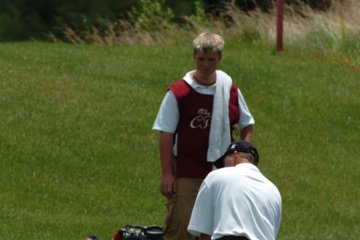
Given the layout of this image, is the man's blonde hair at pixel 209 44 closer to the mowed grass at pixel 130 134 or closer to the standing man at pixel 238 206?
the standing man at pixel 238 206

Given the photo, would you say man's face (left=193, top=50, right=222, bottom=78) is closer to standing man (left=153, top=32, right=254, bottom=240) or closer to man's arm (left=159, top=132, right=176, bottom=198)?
standing man (left=153, top=32, right=254, bottom=240)

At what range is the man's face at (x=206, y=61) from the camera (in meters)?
9.45

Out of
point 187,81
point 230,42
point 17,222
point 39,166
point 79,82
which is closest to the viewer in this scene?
point 187,81

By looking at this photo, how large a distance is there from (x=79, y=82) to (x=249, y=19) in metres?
6.54

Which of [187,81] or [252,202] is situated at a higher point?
[187,81]

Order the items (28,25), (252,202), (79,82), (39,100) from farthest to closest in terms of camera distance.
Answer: (28,25) → (79,82) → (39,100) → (252,202)

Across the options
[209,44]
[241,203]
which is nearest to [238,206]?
[241,203]

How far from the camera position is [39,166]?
14680mm

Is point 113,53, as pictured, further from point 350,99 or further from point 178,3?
point 178,3

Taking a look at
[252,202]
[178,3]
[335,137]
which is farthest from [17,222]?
[178,3]

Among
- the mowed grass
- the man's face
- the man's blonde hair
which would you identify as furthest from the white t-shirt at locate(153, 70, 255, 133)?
the mowed grass

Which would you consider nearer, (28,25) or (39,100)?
(39,100)

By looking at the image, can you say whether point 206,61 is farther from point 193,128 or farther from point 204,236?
point 204,236

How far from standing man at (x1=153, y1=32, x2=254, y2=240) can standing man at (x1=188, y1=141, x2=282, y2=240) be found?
1.15 meters
